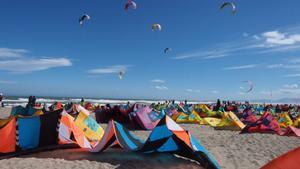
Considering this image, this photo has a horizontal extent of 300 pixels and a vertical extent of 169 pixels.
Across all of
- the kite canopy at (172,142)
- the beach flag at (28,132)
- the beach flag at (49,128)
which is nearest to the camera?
the kite canopy at (172,142)

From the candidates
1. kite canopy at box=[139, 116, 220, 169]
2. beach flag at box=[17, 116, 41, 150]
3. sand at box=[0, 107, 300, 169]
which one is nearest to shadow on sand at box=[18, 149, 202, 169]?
sand at box=[0, 107, 300, 169]

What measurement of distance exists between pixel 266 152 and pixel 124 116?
800 centimetres

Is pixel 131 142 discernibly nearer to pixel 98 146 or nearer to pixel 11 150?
pixel 98 146

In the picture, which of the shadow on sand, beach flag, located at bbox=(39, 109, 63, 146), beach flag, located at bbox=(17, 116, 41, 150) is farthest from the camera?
beach flag, located at bbox=(39, 109, 63, 146)

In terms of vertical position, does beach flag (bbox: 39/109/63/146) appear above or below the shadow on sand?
above

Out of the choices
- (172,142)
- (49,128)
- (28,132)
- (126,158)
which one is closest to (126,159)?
(126,158)

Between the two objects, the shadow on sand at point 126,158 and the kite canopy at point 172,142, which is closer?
the shadow on sand at point 126,158

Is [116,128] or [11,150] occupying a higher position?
[116,128]

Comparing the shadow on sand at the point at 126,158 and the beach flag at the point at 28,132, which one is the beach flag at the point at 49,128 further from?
the shadow on sand at the point at 126,158

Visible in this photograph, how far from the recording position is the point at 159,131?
268 inches

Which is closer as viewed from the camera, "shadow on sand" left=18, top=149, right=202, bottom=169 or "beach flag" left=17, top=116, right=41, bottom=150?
"shadow on sand" left=18, top=149, right=202, bottom=169

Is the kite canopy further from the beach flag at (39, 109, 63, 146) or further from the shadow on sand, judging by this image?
the beach flag at (39, 109, 63, 146)

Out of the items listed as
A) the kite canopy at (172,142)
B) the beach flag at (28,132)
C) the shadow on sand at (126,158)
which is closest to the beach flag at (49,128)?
the beach flag at (28,132)

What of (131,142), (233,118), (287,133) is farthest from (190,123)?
(131,142)
